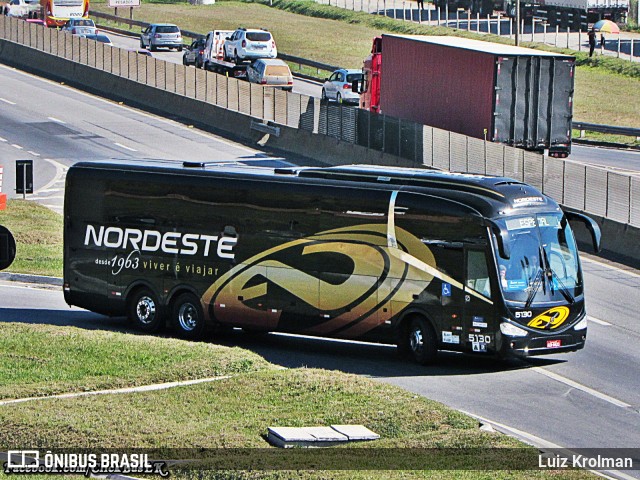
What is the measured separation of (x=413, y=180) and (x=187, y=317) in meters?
5.01

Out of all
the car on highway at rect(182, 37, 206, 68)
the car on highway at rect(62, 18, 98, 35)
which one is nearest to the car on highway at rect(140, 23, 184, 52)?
the car on highway at rect(62, 18, 98, 35)

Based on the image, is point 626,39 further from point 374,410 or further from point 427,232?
point 374,410

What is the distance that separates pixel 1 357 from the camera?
1878 cm

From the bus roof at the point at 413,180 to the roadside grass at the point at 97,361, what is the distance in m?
3.73

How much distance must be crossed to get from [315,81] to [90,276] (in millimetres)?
49501

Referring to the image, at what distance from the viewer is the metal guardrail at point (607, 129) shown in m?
54.9

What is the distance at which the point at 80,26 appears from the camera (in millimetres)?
82625

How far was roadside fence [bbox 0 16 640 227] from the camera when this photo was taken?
108ft

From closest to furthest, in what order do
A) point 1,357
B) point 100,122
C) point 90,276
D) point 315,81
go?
point 1,357 → point 90,276 → point 100,122 → point 315,81

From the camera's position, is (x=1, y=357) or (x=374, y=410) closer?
(x=374, y=410)

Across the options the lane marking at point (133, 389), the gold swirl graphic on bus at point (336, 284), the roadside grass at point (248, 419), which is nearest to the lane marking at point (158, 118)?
the gold swirl graphic on bus at point (336, 284)

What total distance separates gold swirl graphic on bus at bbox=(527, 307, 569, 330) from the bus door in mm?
660

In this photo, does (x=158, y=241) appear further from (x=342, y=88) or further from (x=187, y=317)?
(x=342, y=88)

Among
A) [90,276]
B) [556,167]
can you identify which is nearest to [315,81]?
[556,167]
